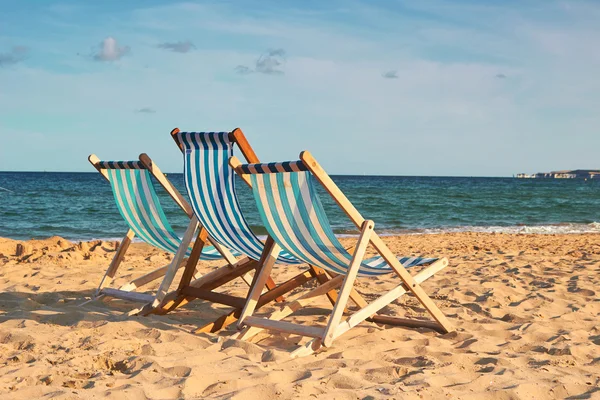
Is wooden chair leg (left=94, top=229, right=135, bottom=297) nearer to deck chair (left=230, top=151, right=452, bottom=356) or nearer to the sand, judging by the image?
the sand

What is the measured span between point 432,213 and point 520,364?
17.4 m

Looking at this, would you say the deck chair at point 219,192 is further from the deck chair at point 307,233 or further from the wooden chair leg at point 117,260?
the wooden chair leg at point 117,260

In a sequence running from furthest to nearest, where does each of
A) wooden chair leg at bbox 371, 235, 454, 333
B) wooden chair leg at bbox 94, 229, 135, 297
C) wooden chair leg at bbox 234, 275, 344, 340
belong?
wooden chair leg at bbox 94, 229, 135, 297 → wooden chair leg at bbox 234, 275, 344, 340 → wooden chair leg at bbox 371, 235, 454, 333

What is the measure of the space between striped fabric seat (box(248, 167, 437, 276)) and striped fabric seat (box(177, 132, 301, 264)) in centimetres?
31

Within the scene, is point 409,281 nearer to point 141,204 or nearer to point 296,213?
point 296,213

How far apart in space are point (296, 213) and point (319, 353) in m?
0.74

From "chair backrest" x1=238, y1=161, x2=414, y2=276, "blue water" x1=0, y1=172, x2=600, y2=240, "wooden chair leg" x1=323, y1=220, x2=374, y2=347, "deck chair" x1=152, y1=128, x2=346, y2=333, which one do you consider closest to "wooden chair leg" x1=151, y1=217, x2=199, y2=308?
"deck chair" x1=152, y1=128, x2=346, y2=333

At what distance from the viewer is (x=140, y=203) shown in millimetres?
4219

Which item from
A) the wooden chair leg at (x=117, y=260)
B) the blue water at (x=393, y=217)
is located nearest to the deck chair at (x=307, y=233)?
the wooden chair leg at (x=117, y=260)

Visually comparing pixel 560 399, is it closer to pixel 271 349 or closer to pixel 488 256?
pixel 271 349

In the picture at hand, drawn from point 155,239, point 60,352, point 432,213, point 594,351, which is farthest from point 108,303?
point 432,213

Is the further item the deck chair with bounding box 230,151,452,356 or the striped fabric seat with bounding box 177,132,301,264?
the striped fabric seat with bounding box 177,132,301,264

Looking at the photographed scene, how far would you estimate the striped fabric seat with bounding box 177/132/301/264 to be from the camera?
11.8 feet

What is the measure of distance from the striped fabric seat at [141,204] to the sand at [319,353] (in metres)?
0.54
